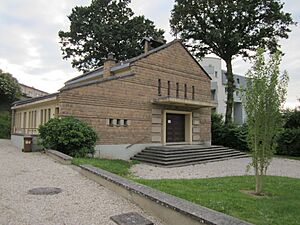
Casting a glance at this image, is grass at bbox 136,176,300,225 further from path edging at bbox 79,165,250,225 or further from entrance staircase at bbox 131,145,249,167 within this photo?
entrance staircase at bbox 131,145,249,167

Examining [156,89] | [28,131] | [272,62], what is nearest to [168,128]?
[156,89]

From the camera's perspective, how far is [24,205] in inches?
200

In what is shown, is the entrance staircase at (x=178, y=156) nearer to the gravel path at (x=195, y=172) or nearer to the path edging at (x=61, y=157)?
the gravel path at (x=195, y=172)

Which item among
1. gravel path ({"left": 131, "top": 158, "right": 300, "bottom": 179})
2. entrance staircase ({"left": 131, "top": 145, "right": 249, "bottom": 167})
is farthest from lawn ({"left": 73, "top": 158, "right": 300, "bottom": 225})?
entrance staircase ({"left": 131, "top": 145, "right": 249, "bottom": 167})

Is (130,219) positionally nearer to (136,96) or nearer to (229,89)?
(136,96)

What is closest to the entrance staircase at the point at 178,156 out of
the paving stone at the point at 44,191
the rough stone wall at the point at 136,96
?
the rough stone wall at the point at 136,96

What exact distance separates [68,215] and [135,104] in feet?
38.2

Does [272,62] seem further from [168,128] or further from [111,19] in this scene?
[111,19]

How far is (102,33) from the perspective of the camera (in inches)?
1251

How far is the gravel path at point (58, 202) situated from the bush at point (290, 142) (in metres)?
16.8

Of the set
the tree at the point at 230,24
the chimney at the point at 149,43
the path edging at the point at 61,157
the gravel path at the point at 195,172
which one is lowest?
the gravel path at the point at 195,172

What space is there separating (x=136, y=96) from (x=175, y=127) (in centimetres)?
438

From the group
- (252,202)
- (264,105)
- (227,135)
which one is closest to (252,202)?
(252,202)

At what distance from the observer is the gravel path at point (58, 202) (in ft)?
14.4
